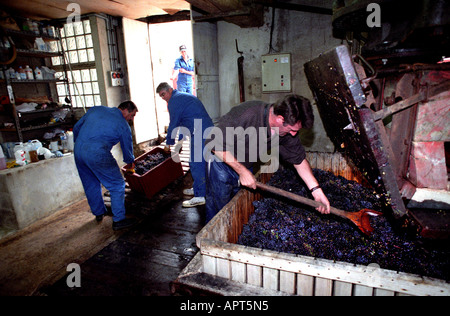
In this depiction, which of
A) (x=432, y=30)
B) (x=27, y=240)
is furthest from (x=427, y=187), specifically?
(x=27, y=240)

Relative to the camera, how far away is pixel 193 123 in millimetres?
4035

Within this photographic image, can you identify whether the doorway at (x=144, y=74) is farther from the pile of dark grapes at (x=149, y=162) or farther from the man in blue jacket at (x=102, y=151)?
the man in blue jacket at (x=102, y=151)

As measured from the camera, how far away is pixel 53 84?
5383mm

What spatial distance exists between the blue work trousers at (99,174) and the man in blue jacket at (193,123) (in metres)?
1.02

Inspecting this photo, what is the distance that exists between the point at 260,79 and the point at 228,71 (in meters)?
0.72

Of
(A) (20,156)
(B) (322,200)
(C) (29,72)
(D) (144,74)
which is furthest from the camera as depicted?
→ (D) (144,74)

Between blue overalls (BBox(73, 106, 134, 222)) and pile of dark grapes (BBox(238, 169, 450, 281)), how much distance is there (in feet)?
6.49

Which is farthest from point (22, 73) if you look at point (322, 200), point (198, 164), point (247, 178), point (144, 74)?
point (322, 200)

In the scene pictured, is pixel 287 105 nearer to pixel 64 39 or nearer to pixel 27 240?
pixel 27 240

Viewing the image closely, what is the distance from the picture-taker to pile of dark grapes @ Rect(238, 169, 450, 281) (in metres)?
1.86

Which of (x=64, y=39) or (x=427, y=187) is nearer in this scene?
(x=427, y=187)

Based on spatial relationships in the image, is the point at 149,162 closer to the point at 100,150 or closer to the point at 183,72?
the point at 100,150

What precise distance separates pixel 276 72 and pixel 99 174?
3352 mm

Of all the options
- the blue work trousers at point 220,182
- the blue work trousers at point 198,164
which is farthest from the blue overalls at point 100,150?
the blue work trousers at point 220,182
